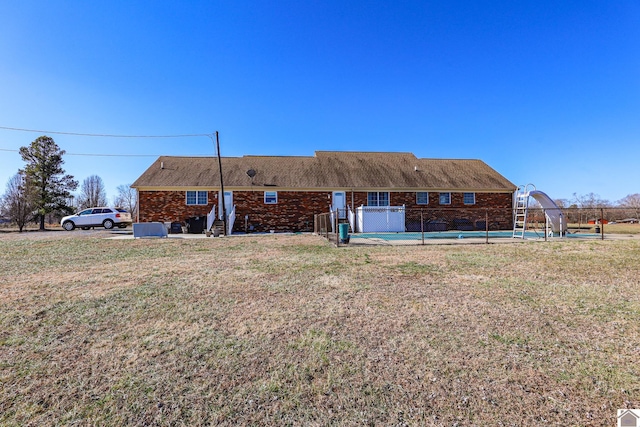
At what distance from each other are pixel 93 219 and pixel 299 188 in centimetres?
1532

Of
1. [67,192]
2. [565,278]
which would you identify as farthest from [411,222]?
[67,192]

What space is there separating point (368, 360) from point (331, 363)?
355mm

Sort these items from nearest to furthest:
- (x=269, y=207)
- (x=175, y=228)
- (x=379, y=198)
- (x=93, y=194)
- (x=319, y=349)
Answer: (x=319, y=349), (x=175, y=228), (x=269, y=207), (x=379, y=198), (x=93, y=194)

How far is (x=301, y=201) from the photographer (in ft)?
66.1

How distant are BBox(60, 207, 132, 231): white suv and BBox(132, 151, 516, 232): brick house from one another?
5296 mm

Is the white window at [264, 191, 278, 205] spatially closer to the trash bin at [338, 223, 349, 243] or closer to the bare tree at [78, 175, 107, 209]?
the trash bin at [338, 223, 349, 243]

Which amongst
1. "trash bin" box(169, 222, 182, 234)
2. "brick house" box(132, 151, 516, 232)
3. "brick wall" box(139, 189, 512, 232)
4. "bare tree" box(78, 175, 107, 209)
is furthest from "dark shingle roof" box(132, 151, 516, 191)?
"bare tree" box(78, 175, 107, 209)

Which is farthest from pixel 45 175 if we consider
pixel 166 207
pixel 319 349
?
pixel 319 349

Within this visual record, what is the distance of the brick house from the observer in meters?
19.4

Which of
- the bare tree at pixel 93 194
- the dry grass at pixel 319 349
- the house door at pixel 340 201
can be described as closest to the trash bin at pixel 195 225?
the house door at pixel 340 201

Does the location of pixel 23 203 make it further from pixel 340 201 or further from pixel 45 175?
pixel 340 201

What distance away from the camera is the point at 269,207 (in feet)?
65.4

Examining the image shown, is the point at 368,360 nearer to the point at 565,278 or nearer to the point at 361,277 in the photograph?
the point at 361,277

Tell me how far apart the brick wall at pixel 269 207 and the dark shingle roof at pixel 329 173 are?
604 mm
